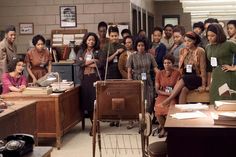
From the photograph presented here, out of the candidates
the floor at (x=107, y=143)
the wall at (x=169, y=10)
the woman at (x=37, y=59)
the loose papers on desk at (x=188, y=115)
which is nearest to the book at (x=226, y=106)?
the loose papers on desk at (x=188, y=115)

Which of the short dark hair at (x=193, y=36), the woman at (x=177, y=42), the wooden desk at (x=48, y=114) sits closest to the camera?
the wooden desk at (x=48, y=114)

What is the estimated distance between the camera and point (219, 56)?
190 inches

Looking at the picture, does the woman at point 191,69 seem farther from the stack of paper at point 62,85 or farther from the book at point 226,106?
the book at point 226,106

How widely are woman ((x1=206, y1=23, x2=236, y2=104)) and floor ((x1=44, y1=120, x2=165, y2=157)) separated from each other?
3.88 feet

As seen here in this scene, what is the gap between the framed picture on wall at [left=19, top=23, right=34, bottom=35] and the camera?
848 centimetres

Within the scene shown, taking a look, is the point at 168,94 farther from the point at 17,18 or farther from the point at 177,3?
the point at 177,3

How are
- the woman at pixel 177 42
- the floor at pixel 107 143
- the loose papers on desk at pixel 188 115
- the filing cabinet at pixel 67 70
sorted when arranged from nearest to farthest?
the loose papers on desk at pixel 188 115 → the floor at pixel 107 143 → the woman at pixel 177 42 → the filing cabinet at pixel 67 70

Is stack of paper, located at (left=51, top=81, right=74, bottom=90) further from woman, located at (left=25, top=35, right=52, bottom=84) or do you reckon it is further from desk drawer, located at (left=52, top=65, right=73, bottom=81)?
desk drawer, located at (left=52, top=65, right=73, bottom=81)

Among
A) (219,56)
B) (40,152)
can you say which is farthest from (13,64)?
(40,152)

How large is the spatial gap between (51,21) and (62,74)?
1.40 metres

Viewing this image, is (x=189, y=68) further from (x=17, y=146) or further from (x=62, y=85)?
(x=17, y=146)

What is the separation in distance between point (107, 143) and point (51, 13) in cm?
366

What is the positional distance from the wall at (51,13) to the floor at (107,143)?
2.42 meters

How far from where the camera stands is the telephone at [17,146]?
2102 mm
